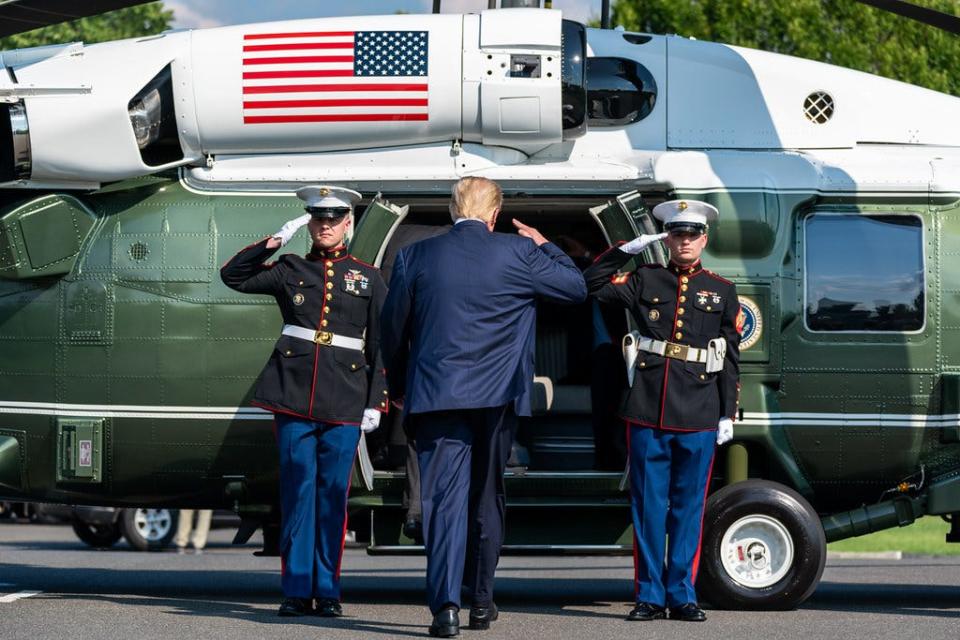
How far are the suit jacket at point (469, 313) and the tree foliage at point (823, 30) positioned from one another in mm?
18974

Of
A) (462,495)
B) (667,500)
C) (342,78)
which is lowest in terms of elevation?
(667,500)

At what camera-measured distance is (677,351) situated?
8.21 m

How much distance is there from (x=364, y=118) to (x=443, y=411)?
2.36 meters

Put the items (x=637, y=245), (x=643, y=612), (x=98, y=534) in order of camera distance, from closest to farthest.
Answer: (x=643, y=612) → (x=637, y=245) → (x=98, y=534)

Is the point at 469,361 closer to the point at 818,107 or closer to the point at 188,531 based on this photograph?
the point at 818,107

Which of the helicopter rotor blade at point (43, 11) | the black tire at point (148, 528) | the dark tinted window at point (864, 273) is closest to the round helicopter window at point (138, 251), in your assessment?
the helicopter rotor blade at point (43, 11)

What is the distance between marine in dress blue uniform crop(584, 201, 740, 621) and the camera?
26.6ft

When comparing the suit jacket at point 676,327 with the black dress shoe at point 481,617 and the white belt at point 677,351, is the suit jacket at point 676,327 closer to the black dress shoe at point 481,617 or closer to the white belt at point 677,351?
the white belt at point 677,351

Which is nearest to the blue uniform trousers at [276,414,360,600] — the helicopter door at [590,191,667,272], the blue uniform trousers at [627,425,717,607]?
the blue uniform trousers at [627,425,717,607]

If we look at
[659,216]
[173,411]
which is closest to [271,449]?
[173,411]

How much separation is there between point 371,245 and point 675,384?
1.90 metres

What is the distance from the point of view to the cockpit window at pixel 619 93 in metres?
9.39

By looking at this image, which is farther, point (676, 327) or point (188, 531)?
point (188, 531)

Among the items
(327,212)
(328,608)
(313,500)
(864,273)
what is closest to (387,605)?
(328,608)
